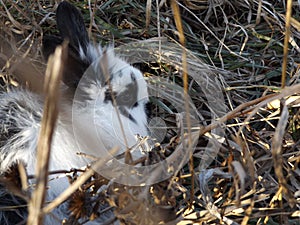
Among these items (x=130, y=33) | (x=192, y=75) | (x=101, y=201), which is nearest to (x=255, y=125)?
(x=192, y=75)

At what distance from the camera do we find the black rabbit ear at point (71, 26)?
1.88 m

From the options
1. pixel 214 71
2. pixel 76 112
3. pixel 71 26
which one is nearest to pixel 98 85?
pixel 76 112

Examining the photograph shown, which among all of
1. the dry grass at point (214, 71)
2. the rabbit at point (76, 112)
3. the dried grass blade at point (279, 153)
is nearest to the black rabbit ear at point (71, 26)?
the rabbit at point (76, 112)

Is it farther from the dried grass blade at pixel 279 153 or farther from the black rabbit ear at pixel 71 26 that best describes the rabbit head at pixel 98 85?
the dried grass blade at pixel 279 153

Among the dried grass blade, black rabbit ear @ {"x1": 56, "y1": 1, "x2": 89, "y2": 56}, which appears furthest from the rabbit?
the dried grass blade

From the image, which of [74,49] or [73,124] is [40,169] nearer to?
[73,124]

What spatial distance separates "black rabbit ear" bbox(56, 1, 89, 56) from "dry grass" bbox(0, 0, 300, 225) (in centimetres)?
15

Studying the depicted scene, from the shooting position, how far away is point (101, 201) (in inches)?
57.8

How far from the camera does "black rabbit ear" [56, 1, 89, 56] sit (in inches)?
73.9

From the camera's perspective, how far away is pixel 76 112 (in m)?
1.78

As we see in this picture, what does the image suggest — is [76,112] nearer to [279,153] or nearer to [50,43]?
[50,43]

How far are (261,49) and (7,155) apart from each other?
1.23 metres

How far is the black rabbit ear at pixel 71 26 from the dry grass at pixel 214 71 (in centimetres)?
15

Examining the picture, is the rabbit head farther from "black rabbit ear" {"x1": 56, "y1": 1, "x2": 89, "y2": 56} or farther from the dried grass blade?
the dried grass blade
